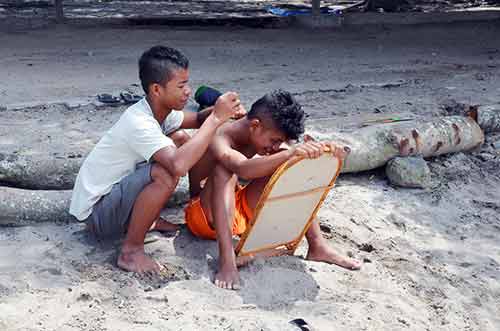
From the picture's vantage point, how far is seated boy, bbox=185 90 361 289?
120 inches

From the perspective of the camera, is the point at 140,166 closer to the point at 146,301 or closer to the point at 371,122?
the point at 146,301

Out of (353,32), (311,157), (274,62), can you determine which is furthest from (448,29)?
(311,157)

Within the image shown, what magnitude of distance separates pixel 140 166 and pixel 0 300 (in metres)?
0.90

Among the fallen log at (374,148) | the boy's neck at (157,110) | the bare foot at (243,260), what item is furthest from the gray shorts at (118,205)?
the fallen log at (374,148)

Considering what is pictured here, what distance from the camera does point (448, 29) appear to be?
35.6 ft

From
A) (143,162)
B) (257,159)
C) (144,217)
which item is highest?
(257,159)

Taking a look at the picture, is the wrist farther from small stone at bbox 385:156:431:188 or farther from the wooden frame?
small stone at bbox 385:156:431:188

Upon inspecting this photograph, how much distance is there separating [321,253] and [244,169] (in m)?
0.70

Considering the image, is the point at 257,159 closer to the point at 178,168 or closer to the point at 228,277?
the point at 178,168

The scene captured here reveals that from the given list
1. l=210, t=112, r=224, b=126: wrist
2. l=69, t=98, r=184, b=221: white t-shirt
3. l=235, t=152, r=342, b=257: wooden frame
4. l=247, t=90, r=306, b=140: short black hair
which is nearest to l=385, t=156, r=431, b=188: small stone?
l=235, t=152, r=342, b=257: wooden frame

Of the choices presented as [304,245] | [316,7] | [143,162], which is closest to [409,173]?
[304,245]

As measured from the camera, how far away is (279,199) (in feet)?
10.2

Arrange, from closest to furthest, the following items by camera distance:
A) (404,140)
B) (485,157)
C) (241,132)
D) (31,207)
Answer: (241,132) < (31,207) < (404,140) < (485,157)

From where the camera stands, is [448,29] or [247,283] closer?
[247,283]
